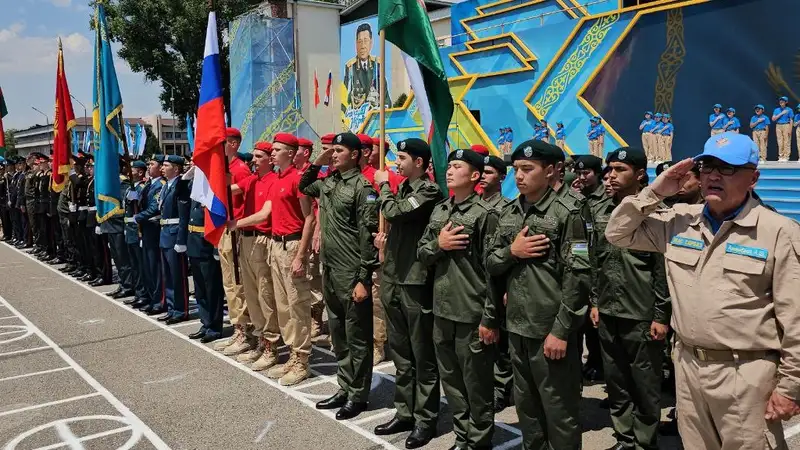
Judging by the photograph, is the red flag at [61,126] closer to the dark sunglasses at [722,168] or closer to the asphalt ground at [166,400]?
the asphalt ground at [166,400]

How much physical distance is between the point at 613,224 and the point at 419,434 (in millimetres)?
2068

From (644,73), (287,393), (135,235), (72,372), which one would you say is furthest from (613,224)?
(644,73)

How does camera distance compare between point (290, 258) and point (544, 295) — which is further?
point (290, 258)

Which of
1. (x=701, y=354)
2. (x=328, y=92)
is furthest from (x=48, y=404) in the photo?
(x=328, y=92)

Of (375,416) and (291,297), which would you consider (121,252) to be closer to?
(291,297)

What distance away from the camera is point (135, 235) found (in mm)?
8906

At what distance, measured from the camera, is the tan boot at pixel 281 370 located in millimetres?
5555

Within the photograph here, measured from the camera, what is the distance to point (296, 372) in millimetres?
5492

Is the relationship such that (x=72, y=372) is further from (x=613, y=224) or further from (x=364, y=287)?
(x=613, y=224)

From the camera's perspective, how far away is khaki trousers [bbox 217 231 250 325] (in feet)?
21.6

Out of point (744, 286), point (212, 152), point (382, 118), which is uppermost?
point (382, 118)

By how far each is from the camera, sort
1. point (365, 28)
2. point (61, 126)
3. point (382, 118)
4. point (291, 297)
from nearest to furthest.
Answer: point (382, 118), point (291, 297), point (61, 126), point (365, 28)

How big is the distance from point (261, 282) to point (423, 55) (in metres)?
2.75

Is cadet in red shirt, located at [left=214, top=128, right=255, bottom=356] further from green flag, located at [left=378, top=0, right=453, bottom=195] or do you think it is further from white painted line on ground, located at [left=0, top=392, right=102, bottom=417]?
green flag, located at [left=378, top=0, right=453, bottom=195]
